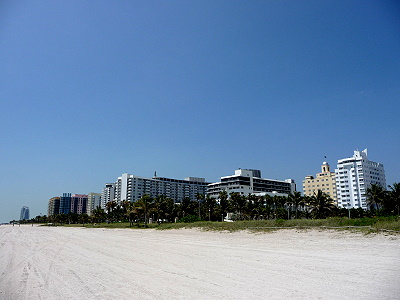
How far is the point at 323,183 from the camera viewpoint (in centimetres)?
17862

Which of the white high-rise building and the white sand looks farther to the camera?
the white high-rise building

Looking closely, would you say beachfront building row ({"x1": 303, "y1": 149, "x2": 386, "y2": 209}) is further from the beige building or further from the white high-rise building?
the beige building

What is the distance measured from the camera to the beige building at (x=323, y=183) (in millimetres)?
175488

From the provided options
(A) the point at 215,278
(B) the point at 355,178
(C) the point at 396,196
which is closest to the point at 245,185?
(B) the point at 355,178

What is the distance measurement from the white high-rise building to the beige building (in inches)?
638

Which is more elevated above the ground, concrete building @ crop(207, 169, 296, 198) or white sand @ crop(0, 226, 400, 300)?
concrete building @ crop(207, 169, 296, 198)

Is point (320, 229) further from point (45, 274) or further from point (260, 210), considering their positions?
point (260, 210)

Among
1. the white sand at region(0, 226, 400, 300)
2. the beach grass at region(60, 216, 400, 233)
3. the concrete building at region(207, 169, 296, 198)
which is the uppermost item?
the concrete building at region(207, 169, 296, 198)

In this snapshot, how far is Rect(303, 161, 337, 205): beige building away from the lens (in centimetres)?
17549

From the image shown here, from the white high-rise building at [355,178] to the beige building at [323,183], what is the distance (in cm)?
1621

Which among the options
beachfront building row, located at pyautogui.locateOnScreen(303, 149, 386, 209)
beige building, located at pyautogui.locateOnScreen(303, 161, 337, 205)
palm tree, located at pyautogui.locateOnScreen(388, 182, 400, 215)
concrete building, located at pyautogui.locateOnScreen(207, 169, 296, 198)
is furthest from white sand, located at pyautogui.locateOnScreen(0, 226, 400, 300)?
beige building, located at pyautogui.locateOnScreen(303, 161, 337, 205)

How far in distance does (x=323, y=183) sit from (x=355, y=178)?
25.6 m

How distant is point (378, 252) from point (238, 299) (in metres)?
14.1

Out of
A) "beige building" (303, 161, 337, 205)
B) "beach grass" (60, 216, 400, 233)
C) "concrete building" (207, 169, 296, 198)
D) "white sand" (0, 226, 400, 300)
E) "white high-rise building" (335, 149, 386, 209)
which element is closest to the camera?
"white sand" (0, 226, 400, 300)
